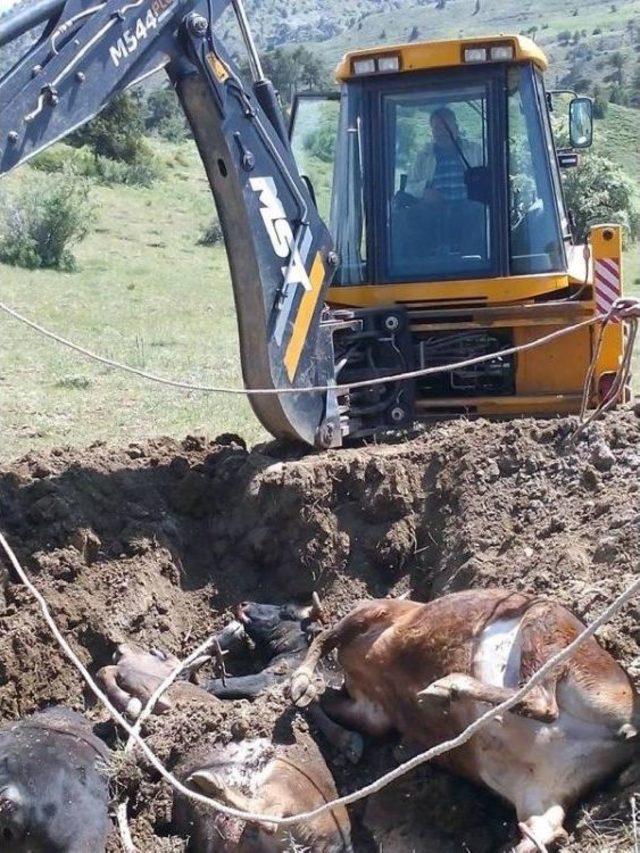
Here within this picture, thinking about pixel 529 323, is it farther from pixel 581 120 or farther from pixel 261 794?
pixel 261 794

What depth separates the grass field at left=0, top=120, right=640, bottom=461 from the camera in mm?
11539

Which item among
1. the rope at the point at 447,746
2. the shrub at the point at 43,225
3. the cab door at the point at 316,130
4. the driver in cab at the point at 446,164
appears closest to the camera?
the rope at the point at 447,746

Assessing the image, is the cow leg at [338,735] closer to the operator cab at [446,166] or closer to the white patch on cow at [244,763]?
the white patch on cow at [244,763]

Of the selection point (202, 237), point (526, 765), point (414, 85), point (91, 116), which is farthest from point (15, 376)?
point (202, 237)

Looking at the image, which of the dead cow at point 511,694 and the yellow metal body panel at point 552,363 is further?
the yellow metal body panel at point 552,363

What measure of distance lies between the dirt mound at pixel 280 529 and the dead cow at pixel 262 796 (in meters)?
0.27

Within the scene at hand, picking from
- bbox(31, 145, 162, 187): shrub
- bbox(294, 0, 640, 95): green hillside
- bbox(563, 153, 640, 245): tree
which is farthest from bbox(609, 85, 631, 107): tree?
bbox(563, 153, 640, 245): tree

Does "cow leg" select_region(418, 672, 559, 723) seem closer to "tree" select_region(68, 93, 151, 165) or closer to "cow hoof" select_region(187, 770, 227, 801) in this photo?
"cow hoof" select_region(187, 770, 227, 801)

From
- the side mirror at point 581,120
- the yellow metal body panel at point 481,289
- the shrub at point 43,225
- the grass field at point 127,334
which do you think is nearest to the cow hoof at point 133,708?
the yellow metal body panel at point 481,289

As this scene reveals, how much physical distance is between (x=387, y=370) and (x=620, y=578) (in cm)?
302

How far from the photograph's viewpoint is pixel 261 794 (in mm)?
4629

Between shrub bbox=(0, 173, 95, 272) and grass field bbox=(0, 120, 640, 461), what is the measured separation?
1.24ft

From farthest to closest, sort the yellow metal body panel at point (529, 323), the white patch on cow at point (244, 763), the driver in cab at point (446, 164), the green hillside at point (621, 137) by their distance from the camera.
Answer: the green hillside at point (621, 137) < the driver in cab at point (446, 164) < the yellow metal body panel at point (529, 323) < the white patch on cow at point (244, 763)

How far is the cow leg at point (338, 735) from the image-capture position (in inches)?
200
